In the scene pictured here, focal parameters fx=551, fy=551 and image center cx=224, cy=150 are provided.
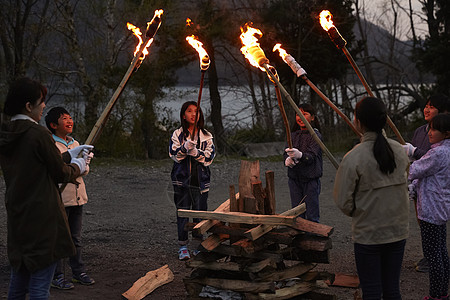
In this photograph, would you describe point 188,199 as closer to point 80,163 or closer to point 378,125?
point 80,163

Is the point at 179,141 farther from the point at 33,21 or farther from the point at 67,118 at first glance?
the point at 33,21

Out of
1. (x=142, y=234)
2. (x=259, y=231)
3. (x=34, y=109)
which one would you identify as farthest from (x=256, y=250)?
(x=142, y=234)

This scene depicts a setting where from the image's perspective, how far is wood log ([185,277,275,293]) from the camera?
452cm

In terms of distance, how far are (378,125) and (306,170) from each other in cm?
222

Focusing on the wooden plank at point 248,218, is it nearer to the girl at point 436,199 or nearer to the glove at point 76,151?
the glove at point 76,151

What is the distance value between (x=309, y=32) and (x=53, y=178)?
1484cm

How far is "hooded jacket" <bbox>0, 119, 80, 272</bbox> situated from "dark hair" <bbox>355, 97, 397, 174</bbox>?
2.04 meters

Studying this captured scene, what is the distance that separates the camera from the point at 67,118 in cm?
516

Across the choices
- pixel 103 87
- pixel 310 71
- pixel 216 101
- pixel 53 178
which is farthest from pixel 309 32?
pixel 53 178

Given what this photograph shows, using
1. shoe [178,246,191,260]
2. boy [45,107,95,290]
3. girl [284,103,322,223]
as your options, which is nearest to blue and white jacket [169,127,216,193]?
shoe [178,246,191,260]

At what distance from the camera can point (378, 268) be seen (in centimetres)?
375

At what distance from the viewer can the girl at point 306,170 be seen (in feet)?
19.3

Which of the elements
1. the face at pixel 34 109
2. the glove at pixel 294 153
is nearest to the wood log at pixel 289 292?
the glove at pixel 294 153

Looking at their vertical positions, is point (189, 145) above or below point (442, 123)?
below
